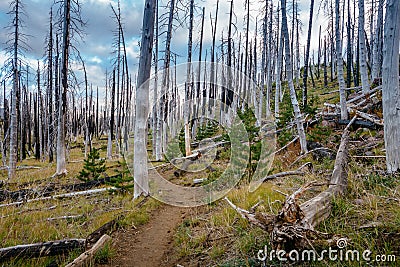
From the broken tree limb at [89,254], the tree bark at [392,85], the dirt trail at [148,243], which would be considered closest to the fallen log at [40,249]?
the broken tree limb at [89,254]

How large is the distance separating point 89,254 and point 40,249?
0.70 m

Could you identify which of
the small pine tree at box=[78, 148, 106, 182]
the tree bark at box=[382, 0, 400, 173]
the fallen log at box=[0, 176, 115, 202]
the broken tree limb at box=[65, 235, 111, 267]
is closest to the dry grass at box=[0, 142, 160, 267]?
the broken tree limb at box=[65, 235, 111, 267]

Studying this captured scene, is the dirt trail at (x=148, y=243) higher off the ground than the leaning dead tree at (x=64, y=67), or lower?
lower

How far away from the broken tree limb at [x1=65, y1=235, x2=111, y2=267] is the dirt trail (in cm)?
28

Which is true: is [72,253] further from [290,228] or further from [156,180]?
[156,180]

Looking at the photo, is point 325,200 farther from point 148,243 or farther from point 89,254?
point 89,254

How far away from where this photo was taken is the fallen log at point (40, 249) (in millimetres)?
3436

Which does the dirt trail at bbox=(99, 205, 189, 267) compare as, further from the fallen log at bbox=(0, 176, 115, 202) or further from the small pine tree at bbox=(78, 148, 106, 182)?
the small pine tree at bbox=(78, 148, 106, 182)

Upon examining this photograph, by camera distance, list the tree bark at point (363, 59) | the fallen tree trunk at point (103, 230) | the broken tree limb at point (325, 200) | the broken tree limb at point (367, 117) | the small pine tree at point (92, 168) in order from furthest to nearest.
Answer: the tree bark at point (363, 59) → the small pine tree at point (92, 168) → the broken tree limb at point (367, 117) → the fallen tree trunk at point (103, 230) → the broken tree limb at point (325, 200)

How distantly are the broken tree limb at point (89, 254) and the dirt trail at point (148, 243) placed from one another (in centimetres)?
28

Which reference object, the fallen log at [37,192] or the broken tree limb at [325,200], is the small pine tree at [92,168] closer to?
the fallen log at [37,192]

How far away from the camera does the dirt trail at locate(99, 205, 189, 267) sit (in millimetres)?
3932

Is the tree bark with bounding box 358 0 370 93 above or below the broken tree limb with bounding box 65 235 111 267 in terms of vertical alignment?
above

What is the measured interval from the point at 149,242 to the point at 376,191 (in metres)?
3.98
